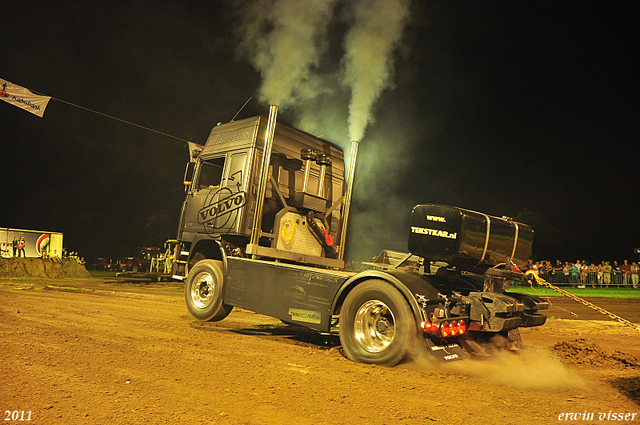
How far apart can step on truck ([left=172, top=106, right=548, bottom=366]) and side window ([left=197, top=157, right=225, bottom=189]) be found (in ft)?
0.08

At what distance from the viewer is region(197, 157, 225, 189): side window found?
30.0ft

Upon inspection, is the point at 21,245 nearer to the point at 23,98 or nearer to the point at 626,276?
the point at 23,98

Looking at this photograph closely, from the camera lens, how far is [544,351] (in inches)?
264

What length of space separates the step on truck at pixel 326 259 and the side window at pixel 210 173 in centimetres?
2

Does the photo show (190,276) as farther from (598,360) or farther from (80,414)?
(598,360)

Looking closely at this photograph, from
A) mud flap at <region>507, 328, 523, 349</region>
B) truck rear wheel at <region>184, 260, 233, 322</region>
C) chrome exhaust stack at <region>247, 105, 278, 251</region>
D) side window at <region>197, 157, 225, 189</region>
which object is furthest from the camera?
side window at <region>197, 157, 225, 189</region>

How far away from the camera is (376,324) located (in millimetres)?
5590

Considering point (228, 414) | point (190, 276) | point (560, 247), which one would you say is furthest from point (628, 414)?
point (560, 247)

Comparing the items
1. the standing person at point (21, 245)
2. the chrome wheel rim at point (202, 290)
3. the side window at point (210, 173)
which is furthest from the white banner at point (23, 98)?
the standing person at point (21, 245)

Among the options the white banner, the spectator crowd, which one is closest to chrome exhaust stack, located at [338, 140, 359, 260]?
the white banner

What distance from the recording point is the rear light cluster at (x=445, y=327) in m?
5.00

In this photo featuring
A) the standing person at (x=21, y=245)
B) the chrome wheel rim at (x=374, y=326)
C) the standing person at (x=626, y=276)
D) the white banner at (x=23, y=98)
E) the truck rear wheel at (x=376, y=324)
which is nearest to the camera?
the truck rear wheel at (x=376, y=324)

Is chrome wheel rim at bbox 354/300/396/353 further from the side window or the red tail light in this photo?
the side window

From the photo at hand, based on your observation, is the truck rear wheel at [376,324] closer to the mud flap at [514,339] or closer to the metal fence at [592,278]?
the mud flap at [514,339]
